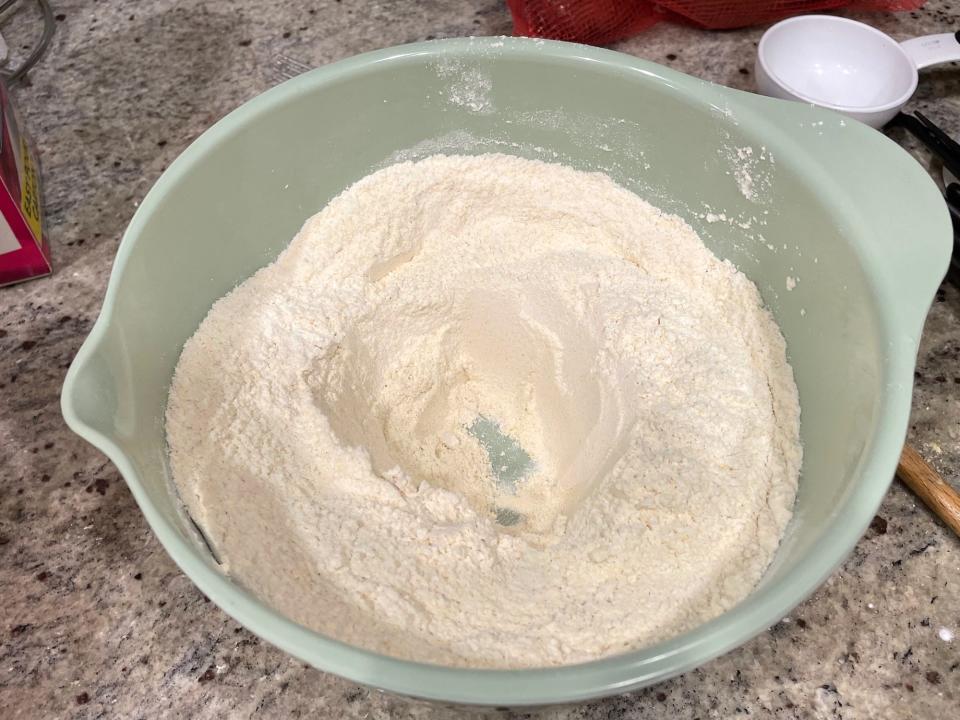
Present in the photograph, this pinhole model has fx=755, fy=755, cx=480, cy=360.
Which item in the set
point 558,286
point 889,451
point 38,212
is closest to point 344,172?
point 558,286

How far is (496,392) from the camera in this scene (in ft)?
3.13

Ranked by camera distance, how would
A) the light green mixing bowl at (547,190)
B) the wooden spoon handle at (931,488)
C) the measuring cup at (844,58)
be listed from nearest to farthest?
the light green mixing bowl at (547,190), the wooden spoon handle at (931,488), the measuring cup at (844,58)

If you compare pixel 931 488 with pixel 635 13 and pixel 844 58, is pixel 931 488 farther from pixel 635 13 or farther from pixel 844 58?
pixel 635 13

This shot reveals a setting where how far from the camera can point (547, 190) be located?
93cm

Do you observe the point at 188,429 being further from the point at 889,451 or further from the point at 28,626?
the point at 889,451

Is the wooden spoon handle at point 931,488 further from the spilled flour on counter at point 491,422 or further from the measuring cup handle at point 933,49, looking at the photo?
the measuring cup handle at point 933,49

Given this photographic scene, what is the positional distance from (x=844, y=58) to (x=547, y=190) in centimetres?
57

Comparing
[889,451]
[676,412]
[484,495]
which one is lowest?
[484,495]

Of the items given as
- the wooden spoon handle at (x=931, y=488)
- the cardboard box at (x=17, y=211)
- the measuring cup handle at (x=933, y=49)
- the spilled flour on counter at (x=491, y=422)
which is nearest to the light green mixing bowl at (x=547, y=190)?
the spilled flour on counter at (x=491, y=422)

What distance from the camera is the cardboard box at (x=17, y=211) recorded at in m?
0.88

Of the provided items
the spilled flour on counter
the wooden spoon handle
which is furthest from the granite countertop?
the spilled flour on counter

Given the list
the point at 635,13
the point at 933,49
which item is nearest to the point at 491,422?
the point at 635,13

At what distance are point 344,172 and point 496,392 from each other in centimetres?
33

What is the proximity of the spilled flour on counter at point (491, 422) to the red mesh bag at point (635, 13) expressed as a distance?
34 centimetres
